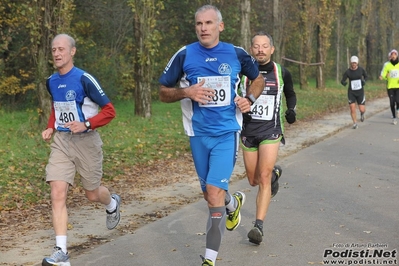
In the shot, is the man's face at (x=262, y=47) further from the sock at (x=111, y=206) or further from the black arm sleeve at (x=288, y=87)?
the sock at (x=111, y=206)

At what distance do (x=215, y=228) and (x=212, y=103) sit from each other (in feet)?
3.38

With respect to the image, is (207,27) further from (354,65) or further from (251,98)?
(354,65)

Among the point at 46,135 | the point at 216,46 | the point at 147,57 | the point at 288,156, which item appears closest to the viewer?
the point at 216,46

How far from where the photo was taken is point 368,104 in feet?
106

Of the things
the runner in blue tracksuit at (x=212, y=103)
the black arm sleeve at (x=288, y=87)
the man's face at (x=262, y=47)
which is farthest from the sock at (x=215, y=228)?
the black arm sleeve at (x=288, y=87)

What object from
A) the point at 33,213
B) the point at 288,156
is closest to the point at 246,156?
the point at 33,213

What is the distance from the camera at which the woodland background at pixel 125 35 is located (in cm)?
1822

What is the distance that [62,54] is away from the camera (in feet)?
23.5

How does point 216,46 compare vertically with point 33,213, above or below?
above

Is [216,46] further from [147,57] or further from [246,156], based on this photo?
[147,57]

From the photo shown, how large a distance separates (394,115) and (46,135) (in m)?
17.6

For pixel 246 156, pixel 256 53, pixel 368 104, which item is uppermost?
pixel 256 53

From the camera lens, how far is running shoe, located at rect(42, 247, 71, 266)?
21.6 ft

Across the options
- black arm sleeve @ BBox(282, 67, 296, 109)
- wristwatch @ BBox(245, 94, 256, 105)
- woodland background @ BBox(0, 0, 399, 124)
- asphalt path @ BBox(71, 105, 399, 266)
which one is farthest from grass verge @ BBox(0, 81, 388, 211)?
wristwatch @ BBox(245, 94, 256, 105)
